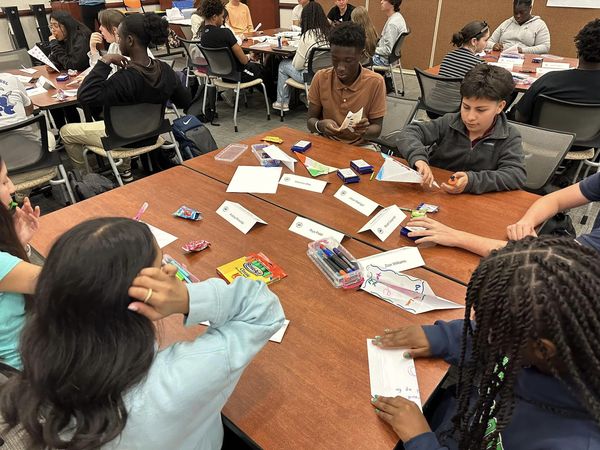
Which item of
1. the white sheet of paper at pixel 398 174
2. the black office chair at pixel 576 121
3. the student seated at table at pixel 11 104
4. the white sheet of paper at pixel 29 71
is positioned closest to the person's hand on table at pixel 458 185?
the white sheet of paper at pixel 398 174

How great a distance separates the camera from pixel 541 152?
6.76ft

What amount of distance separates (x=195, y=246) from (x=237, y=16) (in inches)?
214

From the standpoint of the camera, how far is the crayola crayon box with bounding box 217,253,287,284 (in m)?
1.28

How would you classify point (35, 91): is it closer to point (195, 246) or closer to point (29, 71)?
point (29, 71)

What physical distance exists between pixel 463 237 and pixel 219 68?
375 centimetres

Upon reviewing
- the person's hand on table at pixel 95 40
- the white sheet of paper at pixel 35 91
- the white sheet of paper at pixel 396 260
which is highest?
the person's hand on table at pixel 95 40

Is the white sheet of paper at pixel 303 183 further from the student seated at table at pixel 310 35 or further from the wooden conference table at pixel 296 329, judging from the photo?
the student seated at table at pixel 310 35

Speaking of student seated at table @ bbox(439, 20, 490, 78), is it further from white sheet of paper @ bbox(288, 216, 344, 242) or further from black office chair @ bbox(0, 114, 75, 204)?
black office chair @ bbox(0, 114, 75, 204)

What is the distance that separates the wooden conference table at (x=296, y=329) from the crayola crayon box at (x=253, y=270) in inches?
1.1

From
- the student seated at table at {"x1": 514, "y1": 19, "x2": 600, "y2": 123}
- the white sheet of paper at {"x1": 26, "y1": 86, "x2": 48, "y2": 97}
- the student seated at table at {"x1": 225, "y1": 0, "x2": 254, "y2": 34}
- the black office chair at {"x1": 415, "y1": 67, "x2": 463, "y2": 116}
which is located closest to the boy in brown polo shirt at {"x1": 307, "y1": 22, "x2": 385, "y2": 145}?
the black office chair at {"x1": 415, "y1": 67, "x2": 463, "y2": 116}

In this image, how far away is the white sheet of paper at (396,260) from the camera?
1.34 m

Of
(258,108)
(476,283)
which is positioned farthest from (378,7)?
(476,283)

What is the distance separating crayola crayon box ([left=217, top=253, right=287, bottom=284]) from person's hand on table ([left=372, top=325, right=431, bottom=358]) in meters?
0.39

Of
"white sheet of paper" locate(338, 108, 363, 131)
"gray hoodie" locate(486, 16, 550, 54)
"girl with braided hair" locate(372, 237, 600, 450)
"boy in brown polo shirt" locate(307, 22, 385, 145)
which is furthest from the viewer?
"gray hoodie" locate(486, 16, 550, 54)
